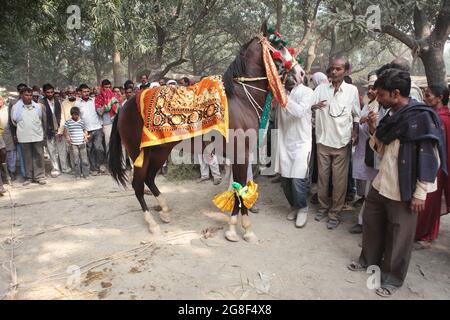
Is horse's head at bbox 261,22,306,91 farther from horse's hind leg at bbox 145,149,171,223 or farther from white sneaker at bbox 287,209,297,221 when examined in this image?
Result: white sneaker at bbox 287,209,297,221

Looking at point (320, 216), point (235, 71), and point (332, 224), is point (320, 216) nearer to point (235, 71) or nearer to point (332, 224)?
point (332, 224)

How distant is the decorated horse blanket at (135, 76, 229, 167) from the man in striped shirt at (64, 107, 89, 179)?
11.2 ft

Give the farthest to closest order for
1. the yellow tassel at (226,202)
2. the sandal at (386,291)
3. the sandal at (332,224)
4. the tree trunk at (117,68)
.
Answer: the tree trunk at (117,68) < the sandal at (332,224) < the yellow tassel at (226,202) < the sandal at (386,291)

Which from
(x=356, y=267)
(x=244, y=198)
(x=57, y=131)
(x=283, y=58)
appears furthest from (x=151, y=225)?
(x=57, y=131)

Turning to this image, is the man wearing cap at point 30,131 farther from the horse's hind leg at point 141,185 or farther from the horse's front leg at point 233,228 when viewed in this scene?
the horse's front leg at point 233,228

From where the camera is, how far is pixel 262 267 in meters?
3.18

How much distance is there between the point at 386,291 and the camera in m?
2.76

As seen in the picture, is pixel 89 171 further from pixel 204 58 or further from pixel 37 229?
pixel 204 58

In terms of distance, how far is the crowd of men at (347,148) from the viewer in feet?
8.43

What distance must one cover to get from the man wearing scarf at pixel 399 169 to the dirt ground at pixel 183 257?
387 mm

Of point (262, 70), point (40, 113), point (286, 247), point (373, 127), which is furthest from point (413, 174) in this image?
point (40, 113)

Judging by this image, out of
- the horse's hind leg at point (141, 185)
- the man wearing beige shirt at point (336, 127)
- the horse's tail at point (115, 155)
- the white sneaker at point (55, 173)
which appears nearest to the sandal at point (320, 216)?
the man wearing beige shirt at point (336, 127)

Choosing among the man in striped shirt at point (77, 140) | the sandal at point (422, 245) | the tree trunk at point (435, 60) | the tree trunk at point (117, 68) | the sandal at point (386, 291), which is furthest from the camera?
the tree trunk at point (117, 68)

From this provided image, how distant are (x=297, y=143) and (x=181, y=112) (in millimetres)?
1473
